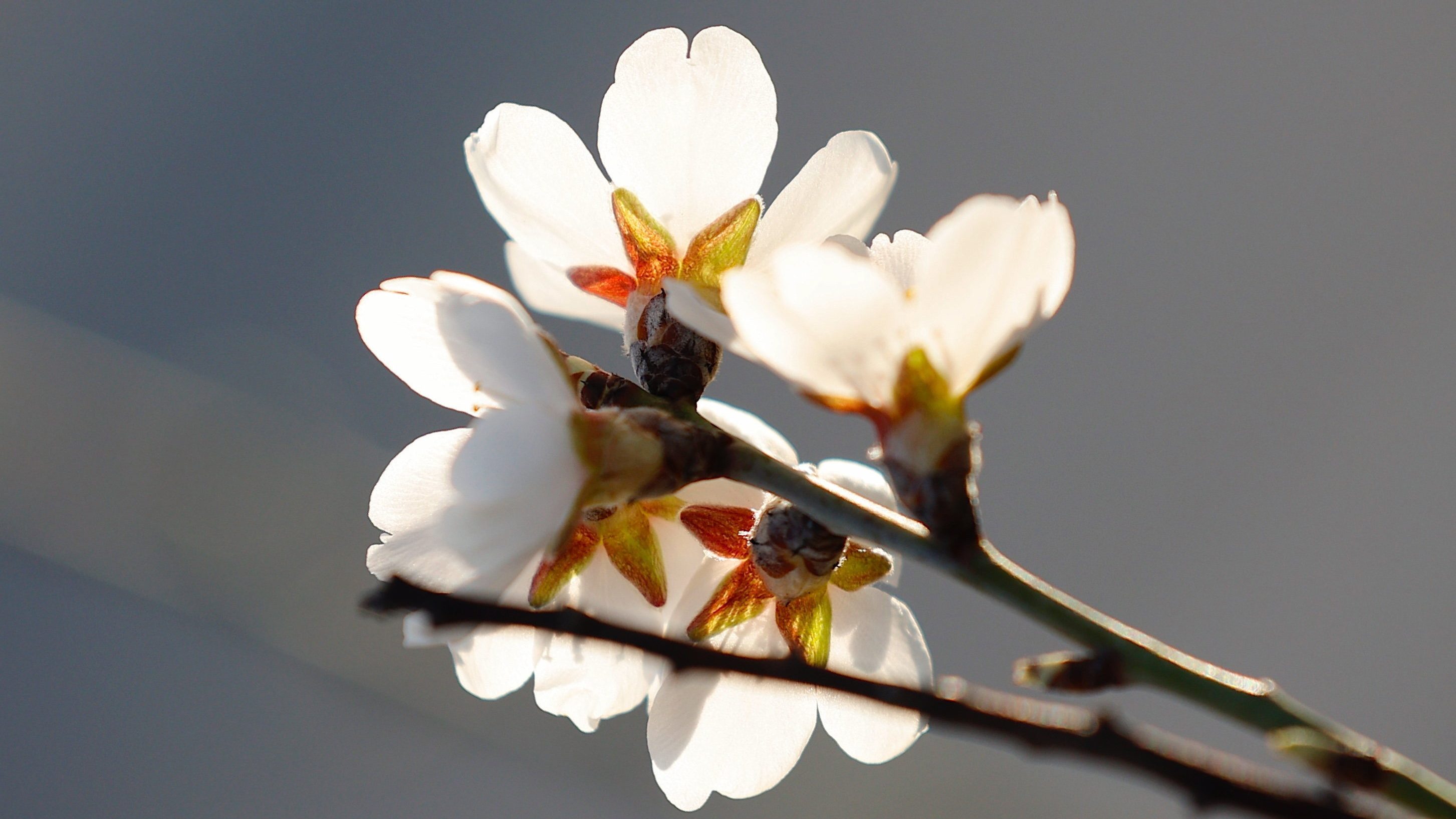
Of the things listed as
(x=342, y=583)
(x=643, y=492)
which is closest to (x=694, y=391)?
(x=643, y=492)

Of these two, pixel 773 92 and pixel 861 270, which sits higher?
pixel 773 92

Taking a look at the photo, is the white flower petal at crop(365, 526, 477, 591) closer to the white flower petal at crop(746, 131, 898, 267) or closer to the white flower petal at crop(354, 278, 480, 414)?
the white flower petal at crop(354, 278, 480, 414)

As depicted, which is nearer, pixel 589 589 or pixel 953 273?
pixel 953 273

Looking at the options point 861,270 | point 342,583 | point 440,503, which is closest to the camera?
point 861,270

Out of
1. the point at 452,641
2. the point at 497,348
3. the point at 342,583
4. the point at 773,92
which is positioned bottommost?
the point at 452,641

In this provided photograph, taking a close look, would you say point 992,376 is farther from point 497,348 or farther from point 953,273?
point 497,348

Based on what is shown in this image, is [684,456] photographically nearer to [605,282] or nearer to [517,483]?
[517,483]

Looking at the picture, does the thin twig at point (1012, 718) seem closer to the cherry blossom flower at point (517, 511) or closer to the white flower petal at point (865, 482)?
the cherry blossom flower at point (517, 511)

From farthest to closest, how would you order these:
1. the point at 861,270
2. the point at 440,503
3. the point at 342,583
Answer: the point at 342,583 < the point at 440,503 < the point at 861,270
